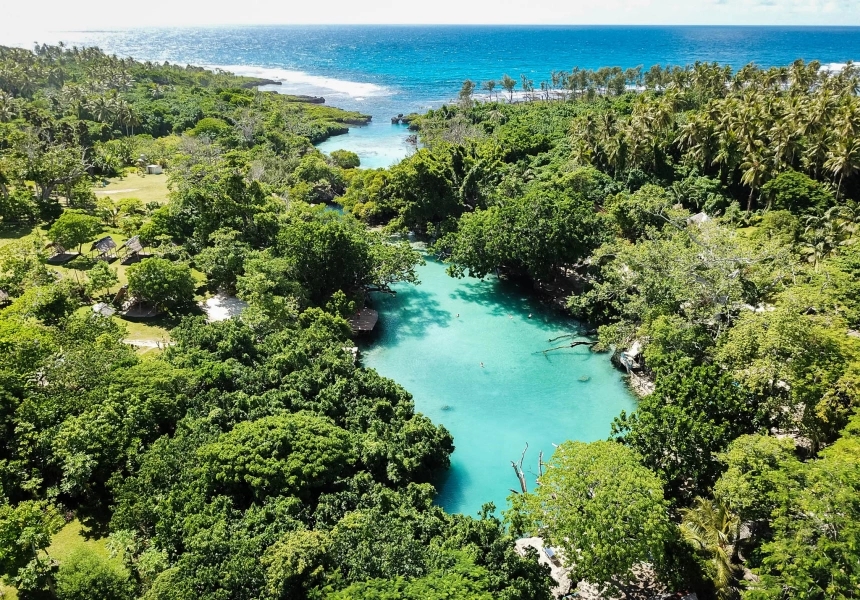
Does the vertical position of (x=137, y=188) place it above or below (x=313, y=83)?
below

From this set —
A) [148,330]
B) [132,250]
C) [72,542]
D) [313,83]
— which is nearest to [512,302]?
[148,330]

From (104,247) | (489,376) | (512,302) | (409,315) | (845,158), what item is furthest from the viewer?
(845,158)

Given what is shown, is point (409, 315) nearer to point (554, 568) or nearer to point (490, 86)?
point (554, 568)

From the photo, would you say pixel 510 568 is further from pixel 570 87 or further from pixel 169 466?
pixel 570 87

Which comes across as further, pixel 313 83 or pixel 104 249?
pixel 313 83

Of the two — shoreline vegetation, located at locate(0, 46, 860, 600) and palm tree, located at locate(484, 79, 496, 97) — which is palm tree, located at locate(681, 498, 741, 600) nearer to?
shoreline vegetation, located at locate(0, 46, 860, 600)

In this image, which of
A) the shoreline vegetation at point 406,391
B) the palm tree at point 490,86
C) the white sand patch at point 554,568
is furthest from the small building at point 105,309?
the palm tree at point 490,86

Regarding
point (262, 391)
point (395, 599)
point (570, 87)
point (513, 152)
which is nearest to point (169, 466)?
point (262, 391)

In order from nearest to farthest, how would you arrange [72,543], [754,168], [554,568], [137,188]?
1. [554,568]
2. [72,543]
3. [754,168]
4. [137,188]

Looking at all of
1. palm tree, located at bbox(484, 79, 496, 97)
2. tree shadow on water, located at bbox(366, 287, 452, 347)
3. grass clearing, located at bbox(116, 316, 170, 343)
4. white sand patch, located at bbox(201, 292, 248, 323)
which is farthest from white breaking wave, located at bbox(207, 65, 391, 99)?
grass clearing, located at bbox(116, 316, 170, 343)
